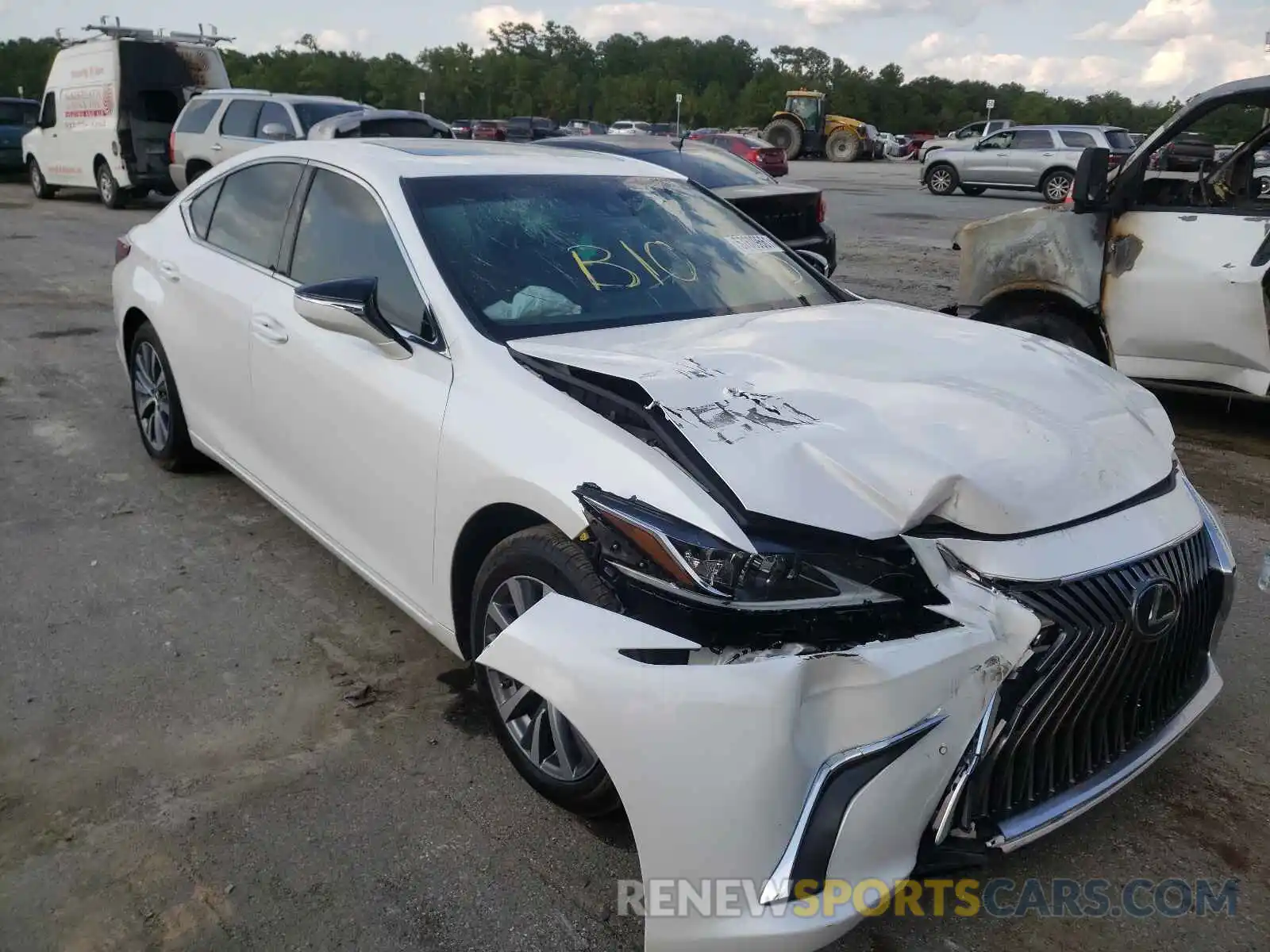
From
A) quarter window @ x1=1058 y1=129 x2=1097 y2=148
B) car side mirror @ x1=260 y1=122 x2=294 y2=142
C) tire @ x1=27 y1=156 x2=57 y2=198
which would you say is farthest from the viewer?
quarter window @ x1=1058 y1=129 x2=1097 y2=148

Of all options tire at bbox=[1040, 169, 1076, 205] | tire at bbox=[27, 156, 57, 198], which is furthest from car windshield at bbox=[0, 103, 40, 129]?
tire at bbox=[1040, 169, 1076, 205]

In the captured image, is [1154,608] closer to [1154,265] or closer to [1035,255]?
[1154,265]

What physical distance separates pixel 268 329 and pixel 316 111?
1168 centimetres

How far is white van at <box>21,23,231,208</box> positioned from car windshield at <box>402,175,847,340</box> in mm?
16121

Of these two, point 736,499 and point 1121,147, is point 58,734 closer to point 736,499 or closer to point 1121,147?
point 736,499

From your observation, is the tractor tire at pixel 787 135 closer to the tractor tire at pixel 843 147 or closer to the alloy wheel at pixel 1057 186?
the tractor tire at pixel 843 147

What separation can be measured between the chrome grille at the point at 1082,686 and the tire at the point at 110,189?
18713mm

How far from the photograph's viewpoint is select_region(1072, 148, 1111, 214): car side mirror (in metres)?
5.53

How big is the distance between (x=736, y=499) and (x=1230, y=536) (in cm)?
334

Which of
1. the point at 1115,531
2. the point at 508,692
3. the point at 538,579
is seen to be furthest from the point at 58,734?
the point at 1115,531

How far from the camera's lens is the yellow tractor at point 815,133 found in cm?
4328

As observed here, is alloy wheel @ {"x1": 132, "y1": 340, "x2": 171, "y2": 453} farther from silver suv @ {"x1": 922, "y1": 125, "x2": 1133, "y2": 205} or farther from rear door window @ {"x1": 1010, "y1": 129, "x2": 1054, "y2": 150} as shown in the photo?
rear door window @ {"x1": 1010, "y1": 129, "x2": 1054, "y2": 150}

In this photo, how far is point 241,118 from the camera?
14508 mm

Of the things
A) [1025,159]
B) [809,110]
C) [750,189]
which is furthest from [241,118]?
[809,110]
